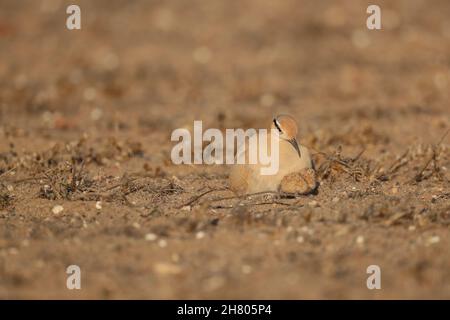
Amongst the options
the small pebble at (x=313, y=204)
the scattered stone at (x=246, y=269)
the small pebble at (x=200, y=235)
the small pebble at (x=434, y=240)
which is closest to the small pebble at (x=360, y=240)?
the small pebble at (x=434, y=240)

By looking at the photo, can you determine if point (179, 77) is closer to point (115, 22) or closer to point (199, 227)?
point (115, 22)

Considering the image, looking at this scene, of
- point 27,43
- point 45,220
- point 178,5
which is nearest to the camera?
point 45,220

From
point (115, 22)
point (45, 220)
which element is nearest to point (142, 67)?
point (115, 22)

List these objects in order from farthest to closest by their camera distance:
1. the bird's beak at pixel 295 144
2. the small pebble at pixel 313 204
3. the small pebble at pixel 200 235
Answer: the bird's beak at pixel 295 144 → the small pebble at pixel 313 204 → the small pebble at pixel 200 235

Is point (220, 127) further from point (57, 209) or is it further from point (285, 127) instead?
point (57, 209)

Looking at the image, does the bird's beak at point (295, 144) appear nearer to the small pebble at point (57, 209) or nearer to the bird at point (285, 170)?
the bird at point (285, 170)

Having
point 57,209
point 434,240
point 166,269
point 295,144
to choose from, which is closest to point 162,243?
point 166,269
